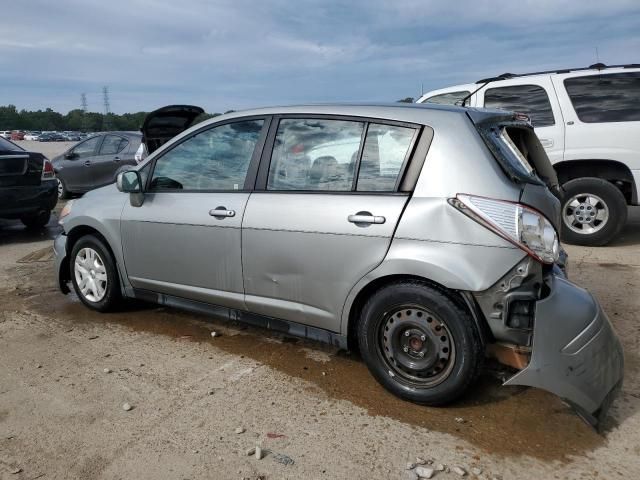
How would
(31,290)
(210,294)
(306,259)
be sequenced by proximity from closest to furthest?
1. (306,259)
2. (210,294)
3. (31,290)

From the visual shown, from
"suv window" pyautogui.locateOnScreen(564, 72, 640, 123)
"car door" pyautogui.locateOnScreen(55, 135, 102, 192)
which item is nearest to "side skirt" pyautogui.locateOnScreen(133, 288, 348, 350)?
"suv window" pyautogui.locateOnScreen(564, 72, 640, 123)

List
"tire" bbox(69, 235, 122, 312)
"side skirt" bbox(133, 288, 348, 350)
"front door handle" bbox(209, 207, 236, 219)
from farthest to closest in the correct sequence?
"tire" bbox(69, 235, 122, 312)
"front door handle" bbox(209, 207, 236, 219)
"side skirt" bbox(133, 288, 348, 350)

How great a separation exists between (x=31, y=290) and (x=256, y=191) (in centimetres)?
330

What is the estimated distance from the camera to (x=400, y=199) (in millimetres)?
3008

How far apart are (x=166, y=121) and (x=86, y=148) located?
5209 mm

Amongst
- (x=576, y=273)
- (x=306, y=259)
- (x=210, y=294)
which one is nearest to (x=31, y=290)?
(x=210, y=294)

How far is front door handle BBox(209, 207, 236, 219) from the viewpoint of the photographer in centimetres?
363

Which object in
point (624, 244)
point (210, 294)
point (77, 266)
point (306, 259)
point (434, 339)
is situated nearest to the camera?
point (434, 339)

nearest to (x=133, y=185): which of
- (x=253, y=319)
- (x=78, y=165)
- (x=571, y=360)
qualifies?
(x=253, y=319)

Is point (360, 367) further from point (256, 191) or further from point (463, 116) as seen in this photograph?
point (463, 116)

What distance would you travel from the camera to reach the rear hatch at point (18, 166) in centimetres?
766

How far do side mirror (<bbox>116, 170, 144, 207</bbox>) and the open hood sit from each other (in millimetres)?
3398

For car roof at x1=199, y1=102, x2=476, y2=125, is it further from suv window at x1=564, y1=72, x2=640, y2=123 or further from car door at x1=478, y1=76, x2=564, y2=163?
suv window at x1=564, y1=72, x2=640, y2=123

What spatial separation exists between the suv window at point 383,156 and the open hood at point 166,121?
16.0 feet
